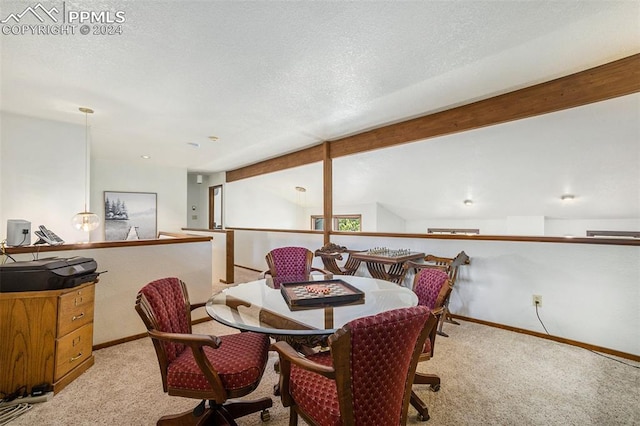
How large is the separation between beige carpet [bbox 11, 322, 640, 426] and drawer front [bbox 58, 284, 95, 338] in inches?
16.6

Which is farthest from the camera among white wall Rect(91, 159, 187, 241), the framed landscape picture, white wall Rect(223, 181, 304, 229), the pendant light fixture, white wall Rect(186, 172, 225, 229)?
white wall Rect(186, 172, 225, 229)

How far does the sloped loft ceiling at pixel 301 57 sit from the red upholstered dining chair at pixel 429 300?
5.77ft

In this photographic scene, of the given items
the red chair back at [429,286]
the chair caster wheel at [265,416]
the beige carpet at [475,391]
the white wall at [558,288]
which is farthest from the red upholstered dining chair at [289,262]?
the white wall at [558,288]

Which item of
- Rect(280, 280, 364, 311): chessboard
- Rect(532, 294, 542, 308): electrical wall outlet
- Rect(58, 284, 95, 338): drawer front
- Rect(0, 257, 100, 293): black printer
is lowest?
Rect(532, 294, 542, 308): electrical wall outlet

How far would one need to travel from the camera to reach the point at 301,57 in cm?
232

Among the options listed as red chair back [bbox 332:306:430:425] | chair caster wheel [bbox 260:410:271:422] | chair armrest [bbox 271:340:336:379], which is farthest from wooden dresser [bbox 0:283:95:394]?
red chair back [bbox 332:306:430:425]

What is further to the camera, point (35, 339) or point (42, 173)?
point (42, 173)

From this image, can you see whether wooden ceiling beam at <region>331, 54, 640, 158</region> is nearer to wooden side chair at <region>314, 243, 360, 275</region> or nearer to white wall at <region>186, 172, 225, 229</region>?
wooden side chair at <region>314, 243, 360, 275</region>

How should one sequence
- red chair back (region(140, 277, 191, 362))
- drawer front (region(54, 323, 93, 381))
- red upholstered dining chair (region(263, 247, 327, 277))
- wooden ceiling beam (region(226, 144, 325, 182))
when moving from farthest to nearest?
1. wooden ceiling beam (region(226, 144, 325, 182))
2. red upholstered dining chair (region(263, 247, 327, 277))
3. drawer front (region(54, 323, 93, 381))
4. red chair back (region(140, 277, 191, 362))

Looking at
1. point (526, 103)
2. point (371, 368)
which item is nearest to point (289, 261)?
point (371, 368)

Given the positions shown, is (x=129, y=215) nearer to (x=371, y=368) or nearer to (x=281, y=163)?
(x=281, y=163)

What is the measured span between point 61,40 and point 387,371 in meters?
3.01

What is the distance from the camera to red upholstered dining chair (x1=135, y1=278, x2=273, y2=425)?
4.72ft

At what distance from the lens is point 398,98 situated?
3.20 meters
